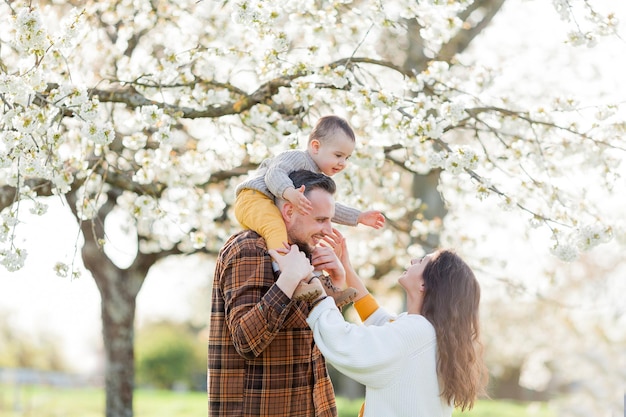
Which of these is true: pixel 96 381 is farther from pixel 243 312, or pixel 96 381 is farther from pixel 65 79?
pixel 243 312

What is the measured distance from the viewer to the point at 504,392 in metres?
25.8

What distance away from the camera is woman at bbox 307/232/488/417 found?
8.91 feet

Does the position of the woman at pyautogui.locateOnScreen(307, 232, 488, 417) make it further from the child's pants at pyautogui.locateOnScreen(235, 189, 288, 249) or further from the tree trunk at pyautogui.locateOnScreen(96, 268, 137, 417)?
the tree trunk at pyautogui.locateOnScreen(96, 268, 137, 417)

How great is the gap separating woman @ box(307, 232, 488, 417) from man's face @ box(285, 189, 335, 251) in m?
0.30

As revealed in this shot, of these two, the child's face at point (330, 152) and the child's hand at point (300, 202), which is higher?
the child's face at point (330, 152)

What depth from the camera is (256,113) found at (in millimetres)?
5301

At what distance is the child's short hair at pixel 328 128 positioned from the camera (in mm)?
4016

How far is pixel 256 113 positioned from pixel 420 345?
9.12ft

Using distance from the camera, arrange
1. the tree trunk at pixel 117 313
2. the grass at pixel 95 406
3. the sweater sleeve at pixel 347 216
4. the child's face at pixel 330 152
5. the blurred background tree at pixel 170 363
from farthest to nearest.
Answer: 1. the blurred background tree at pixel 170 363
2. the grass at pixel 95 406
3. the tree trunk at pixel 117 313
4. the child's face at pixel 330 152
5. the sweater sleeve at pixel 347 216

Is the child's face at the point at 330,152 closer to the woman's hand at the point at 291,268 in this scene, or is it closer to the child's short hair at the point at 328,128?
the child's short hair at the point at 328,128

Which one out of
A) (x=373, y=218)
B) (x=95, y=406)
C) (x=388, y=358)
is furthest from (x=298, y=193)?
(x=95, y=406)

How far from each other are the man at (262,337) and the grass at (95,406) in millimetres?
9721

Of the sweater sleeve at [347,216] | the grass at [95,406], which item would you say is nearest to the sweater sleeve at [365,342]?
the sweater sleeve at [347,216]

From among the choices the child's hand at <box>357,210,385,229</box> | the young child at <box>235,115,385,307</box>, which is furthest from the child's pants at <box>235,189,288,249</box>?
the child's hand at <box>357,210,385,229</box>
